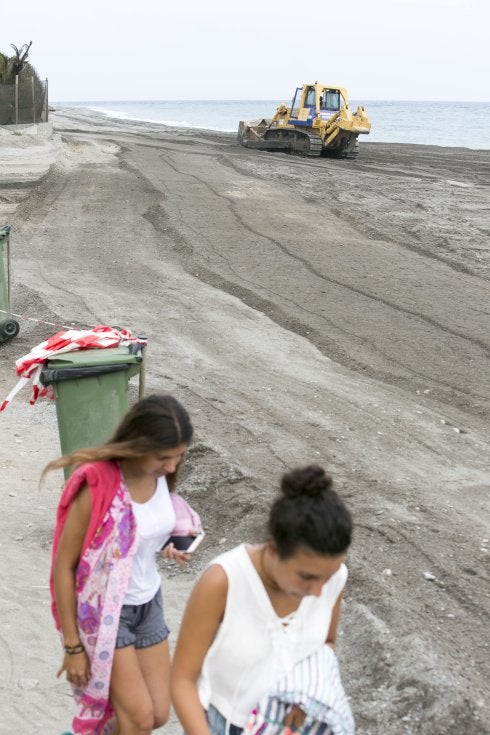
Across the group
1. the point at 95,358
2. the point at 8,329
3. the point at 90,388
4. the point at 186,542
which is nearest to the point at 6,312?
the point at 8,329

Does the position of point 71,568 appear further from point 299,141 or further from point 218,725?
point 299,141

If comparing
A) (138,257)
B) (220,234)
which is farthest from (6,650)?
(220,234)

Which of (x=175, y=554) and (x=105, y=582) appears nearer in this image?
(x=105, y=582)

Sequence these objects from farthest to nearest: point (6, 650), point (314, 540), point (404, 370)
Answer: point (404, 370) < point (6, 650) < point (314, 540)

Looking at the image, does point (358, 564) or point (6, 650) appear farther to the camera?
point (358, 564)

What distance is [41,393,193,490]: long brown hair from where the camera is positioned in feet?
11.0

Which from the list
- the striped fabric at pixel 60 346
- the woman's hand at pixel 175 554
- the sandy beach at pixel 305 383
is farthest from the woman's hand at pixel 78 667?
the striped fabric at pixel 60 346

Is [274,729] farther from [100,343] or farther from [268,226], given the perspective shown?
[268,226]

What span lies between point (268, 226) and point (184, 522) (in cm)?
1536

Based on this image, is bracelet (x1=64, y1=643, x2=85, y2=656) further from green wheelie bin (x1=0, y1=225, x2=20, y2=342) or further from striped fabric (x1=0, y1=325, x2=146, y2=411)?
green wheelie bin (x1=0, y1=225, x2=20, y2=342)

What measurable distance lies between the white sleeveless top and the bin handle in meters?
3.48

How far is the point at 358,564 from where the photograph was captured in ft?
18.9

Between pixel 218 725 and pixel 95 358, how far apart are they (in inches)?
141

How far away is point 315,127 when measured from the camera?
112ft
